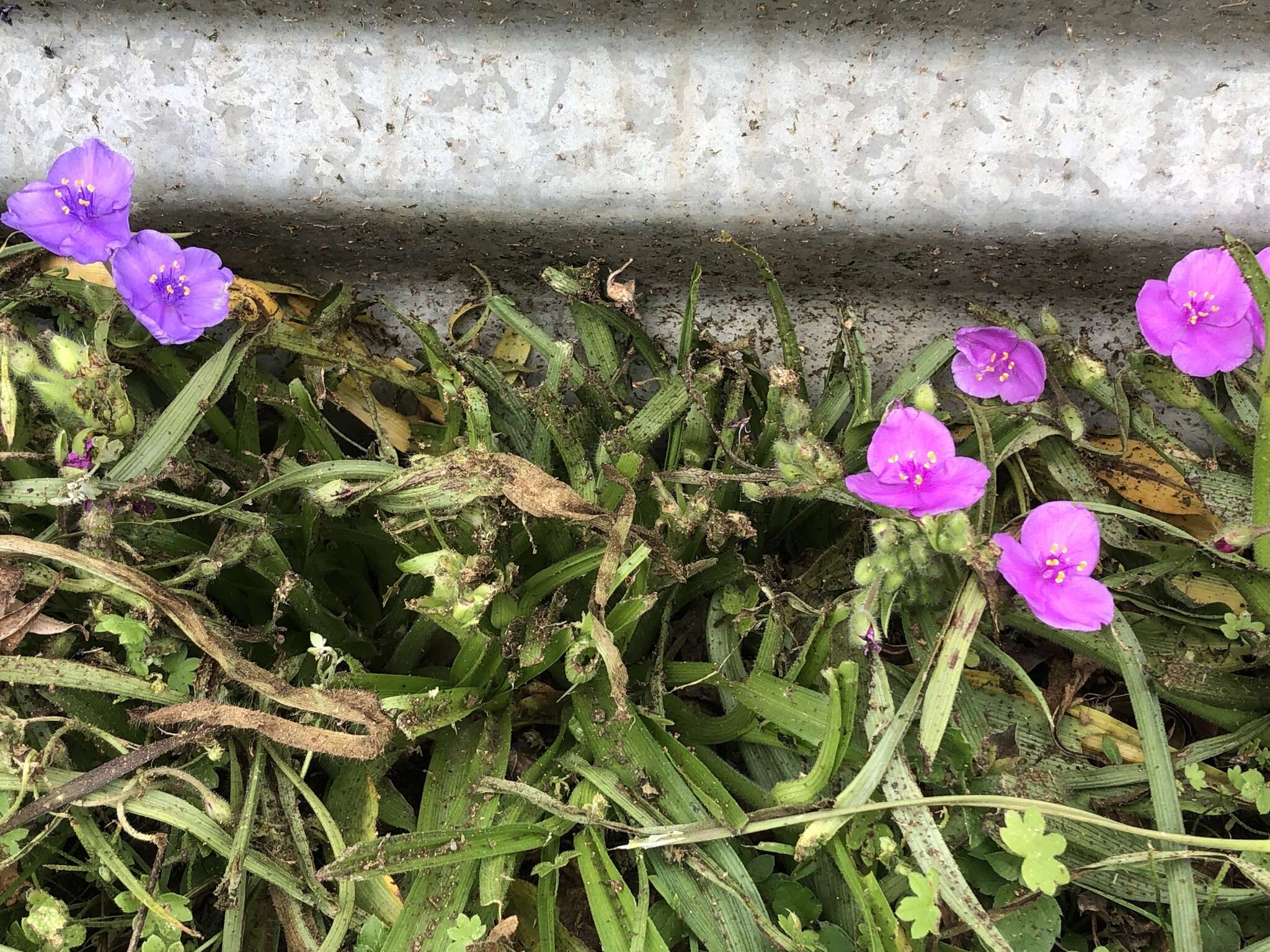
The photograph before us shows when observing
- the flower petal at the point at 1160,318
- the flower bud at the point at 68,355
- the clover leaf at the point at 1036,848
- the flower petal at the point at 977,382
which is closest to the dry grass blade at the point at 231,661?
the flower bud at the point at 68,355

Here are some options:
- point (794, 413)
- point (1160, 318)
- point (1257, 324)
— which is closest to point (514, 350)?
point (794, 413)

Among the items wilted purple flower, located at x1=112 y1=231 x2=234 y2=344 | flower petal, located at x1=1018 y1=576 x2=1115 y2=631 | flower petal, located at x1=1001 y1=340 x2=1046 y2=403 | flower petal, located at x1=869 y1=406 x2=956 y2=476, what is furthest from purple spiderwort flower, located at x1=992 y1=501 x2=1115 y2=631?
wilted purple flower, located at x1=112 y1=231 x2=234 y2=344

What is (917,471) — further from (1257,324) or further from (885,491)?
(1257,324)

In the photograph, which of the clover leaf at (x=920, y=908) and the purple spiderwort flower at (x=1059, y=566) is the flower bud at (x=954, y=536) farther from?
the clover leaf at (x=920, y=908)

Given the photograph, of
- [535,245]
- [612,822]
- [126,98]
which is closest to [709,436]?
[535,245]

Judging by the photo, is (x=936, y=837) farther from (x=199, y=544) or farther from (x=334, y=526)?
(x=199, y=544)

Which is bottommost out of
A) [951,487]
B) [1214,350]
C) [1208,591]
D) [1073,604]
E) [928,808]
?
[928,808]
